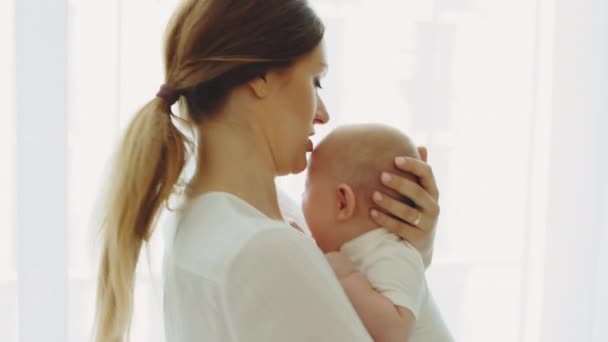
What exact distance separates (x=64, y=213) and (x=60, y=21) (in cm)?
39

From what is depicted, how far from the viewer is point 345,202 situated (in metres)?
1.14

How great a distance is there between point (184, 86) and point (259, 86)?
93 millimetres

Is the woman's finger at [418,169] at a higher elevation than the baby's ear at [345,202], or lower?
higher

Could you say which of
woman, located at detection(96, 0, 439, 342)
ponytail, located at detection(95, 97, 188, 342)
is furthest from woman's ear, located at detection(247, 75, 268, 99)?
ponytail, located at detection(95, 97, 188, 342)

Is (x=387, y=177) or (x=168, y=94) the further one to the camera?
(x=387, y=177)

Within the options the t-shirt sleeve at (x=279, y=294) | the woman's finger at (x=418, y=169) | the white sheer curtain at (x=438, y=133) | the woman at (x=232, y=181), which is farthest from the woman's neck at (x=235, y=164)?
the white sheer curtain at (x=438, y=133)

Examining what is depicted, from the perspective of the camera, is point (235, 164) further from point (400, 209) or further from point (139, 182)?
point (400, 209)

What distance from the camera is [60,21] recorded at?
1.65m

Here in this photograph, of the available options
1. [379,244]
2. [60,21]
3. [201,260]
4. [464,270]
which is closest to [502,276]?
[464,270]

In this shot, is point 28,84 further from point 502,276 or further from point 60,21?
point 502,276

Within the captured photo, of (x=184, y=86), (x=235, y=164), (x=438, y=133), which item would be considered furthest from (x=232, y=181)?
(x=438, y=133)

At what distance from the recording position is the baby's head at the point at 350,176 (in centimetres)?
113

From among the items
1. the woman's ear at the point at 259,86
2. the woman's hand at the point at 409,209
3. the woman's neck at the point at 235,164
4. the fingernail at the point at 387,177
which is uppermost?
the woman's ear at the point at 259,86

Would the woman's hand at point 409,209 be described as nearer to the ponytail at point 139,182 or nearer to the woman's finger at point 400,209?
the woman's finger at point 400,209
